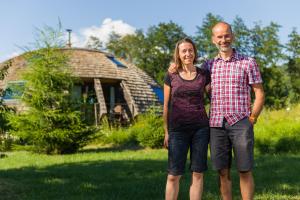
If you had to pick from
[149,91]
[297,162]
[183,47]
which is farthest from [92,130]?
[149,91]

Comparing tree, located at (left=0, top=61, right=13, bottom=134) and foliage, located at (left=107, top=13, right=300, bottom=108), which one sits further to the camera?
foliage, located at (left=107, top=13, right=300, bottom=108)

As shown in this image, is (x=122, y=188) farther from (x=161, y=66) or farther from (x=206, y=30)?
(x=206, y=30)

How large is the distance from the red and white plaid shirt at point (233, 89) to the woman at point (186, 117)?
145 mm

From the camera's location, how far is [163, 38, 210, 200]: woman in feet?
14.5

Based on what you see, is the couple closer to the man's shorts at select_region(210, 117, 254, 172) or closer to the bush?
the man's shorts at select_region(210, 117, 254, 172)

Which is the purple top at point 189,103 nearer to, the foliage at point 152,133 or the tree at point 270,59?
Answer: the foliage at point 152,133

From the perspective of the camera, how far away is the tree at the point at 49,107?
542 inches

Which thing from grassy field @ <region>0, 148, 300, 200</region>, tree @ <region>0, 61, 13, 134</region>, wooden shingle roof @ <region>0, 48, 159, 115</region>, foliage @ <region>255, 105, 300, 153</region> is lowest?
grassy field @ <region>0, 148, 300, 200</region>

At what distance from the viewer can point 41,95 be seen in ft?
46.2

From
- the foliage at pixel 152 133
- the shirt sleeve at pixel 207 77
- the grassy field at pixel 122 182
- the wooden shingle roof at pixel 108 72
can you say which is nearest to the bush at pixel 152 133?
the foliage at pixel 152 133

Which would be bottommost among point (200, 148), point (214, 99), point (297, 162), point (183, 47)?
point (297, 162)

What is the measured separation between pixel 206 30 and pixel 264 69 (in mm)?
8737

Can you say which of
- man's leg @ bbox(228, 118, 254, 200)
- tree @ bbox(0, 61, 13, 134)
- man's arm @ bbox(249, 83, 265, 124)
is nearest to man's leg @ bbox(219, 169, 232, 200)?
man's leg @ bbox(228, 118, 254, 200)

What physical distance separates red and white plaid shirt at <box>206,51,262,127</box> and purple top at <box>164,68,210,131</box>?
0.13 meters
